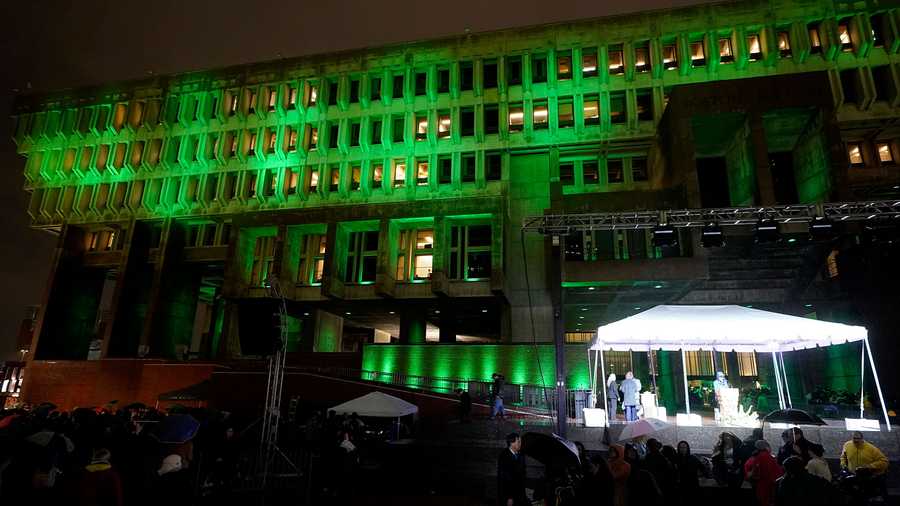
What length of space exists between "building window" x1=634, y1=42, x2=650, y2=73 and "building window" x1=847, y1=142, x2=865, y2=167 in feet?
42.1

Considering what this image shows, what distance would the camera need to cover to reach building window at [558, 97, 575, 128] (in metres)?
33.8

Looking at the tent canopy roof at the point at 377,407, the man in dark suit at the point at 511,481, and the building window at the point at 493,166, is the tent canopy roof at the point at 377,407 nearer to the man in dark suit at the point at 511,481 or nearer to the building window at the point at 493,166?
the man in dark suit at the point at 511,481

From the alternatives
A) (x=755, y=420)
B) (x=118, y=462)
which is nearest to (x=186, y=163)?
(x=118, y=462)

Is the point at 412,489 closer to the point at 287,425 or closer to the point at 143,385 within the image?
the point at 287,425

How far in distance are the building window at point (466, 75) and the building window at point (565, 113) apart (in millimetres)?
6734

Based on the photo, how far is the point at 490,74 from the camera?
35.8m

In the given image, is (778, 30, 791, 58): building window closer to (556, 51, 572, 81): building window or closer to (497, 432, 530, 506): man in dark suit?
(556, 51, 572, 81): building window

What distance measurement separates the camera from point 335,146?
37125mm

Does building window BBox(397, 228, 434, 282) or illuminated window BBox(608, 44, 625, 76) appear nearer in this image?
illuminated window BBox(608, 44, 625, 76)

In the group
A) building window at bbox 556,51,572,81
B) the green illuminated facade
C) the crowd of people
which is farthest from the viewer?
building window at bbox 556,51,572,81

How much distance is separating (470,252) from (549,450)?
26020mm

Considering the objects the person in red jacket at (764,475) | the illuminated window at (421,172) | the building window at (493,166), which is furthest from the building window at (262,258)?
the person in red jacket at (764,475)

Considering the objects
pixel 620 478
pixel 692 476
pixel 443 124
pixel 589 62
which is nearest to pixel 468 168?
pixel 443 124

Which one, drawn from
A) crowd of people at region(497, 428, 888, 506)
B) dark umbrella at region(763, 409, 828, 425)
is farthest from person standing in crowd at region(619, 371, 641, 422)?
crowd of people at region(497, 428, 888, 506)
